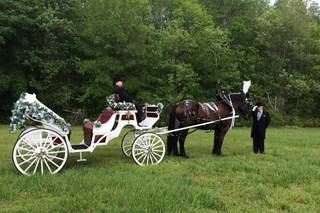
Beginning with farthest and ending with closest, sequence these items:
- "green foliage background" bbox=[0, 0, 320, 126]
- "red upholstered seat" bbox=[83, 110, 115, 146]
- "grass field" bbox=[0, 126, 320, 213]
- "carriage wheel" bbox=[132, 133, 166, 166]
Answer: "green foliage background" bbox=[0, 0, 320, 126] → "carriage wheel" bbox=[132, 133, 166, 166] → "red upholstered seat" bbox=[83, 110, 115, 146] → "grass field" bbox=[0, 126, 320, 213]

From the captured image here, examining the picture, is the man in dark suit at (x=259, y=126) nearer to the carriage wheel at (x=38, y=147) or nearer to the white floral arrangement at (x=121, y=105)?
the white floral arrangement at (x=121, y=105)

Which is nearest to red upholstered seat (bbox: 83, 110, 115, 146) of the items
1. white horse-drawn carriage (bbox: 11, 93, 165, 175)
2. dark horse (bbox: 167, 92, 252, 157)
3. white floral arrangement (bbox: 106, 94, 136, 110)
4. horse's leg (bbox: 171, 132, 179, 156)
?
white horse-drawn carriage (bbox: 11, 93, 165, 175)

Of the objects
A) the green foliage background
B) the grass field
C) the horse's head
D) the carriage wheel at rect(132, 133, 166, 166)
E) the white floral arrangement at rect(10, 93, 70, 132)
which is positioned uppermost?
the green foliage background

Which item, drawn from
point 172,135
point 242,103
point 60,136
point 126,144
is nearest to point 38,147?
point 60,136

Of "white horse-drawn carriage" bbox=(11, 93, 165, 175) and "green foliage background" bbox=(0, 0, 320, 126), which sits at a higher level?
"green foliage background" bbox=(0, 0, 320, 126)

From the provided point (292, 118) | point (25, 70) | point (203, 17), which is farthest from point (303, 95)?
point (25, 70)

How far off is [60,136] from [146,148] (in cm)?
201

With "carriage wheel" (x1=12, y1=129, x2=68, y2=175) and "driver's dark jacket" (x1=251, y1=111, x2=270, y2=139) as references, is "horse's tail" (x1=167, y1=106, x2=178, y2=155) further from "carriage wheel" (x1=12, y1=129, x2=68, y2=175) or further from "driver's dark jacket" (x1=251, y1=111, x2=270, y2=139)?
"carriage wheel" (x1=12, y1=129, x2=68, y2=175)

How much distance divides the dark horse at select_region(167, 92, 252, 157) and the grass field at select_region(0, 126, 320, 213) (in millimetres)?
964

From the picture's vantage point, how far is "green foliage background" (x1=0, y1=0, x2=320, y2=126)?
26656 millimetres

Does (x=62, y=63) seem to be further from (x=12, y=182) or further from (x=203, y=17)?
(x=12, y=182)

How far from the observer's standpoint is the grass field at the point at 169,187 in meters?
5.97

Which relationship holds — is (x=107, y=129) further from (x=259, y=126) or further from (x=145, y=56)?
(x=145, y=56)

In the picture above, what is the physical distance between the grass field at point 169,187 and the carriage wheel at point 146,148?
0.29 metres
